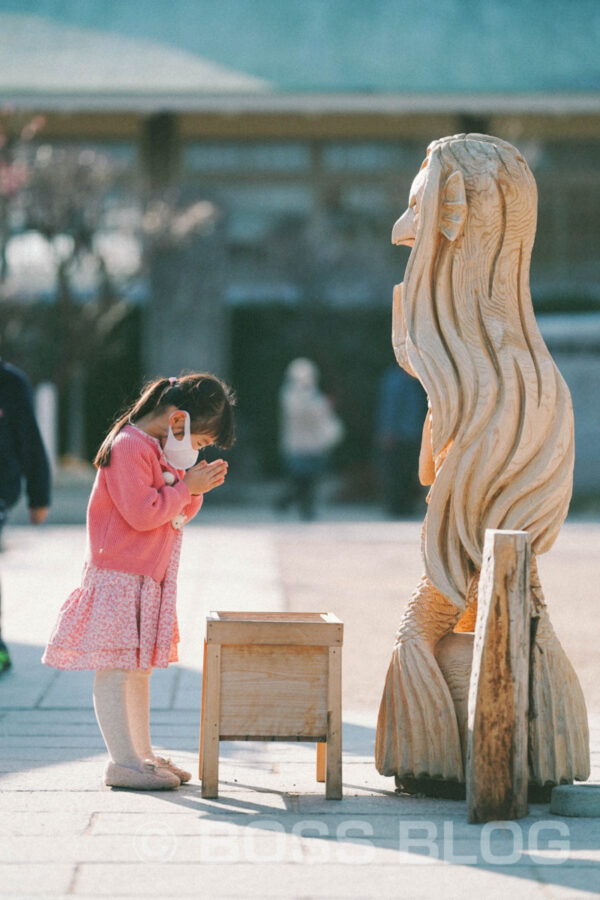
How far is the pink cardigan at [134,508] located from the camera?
14.3 feet

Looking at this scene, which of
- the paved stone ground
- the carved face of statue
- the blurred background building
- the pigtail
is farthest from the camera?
the blurred background building

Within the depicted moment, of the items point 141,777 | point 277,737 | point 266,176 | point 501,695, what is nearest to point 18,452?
point 141,777

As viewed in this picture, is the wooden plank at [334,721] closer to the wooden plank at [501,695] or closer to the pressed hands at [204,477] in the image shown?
the wooden plank at [501,695]

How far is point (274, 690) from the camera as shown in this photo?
425 centimetres

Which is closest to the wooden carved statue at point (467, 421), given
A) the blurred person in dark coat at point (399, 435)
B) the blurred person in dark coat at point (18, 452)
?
the blurred person in dark coat at point (18, 452)

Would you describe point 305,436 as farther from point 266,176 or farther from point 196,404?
point 196,404

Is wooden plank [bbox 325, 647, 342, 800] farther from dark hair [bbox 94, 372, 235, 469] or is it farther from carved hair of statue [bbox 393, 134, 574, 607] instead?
dark hair [bbox 94, 372, 235, 469]

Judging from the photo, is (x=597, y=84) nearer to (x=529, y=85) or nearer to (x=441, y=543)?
(x=529, y=85)

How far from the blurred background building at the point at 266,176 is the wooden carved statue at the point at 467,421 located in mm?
12820

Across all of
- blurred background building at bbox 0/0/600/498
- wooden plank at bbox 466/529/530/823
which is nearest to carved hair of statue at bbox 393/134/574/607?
wooden plank at bbox 466/529/530/823

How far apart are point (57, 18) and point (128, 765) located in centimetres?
1864

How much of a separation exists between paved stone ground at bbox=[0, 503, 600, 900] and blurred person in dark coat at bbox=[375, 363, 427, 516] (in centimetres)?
644

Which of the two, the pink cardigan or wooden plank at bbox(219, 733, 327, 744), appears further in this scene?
the pink cardigan

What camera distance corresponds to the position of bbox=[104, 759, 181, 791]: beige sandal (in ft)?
14.2
